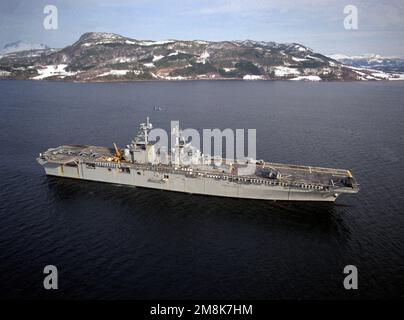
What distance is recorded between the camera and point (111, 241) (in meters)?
47.2

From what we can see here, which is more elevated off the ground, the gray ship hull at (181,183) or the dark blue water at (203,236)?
the gray ship hull at (181,183)

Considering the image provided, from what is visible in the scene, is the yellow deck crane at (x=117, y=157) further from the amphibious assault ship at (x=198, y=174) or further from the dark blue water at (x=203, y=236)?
the dark blue water at (x=203, y=236)

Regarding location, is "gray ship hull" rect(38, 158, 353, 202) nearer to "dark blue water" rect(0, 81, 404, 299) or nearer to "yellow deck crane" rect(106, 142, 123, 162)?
"dark blue water" rect(0, 81, 404, 299)

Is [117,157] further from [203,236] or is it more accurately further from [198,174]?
[203,236]

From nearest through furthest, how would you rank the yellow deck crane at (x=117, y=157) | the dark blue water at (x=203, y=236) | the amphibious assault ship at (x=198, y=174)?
the dark blue water at (x=203, y=236)
the amphibious assault ship at (x=198, y=174)
the yellow deck crane at (x=117, y=157)

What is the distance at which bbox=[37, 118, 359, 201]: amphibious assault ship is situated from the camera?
5847cm

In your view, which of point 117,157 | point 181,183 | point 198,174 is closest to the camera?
point 198,174

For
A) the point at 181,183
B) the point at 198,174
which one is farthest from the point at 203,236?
the point at 181,183

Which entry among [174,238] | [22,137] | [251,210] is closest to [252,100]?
[22,137]

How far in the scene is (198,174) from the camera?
202 ft

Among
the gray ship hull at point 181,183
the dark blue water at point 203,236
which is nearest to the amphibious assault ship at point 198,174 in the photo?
the gray ship hull at point 181,183

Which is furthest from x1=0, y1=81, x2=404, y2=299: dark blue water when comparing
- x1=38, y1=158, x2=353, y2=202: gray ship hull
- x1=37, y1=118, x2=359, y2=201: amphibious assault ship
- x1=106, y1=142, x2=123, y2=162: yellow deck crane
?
x1=106, y1=142, x2=123, y2=162: yellow deck crane

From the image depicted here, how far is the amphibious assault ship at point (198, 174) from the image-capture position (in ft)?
192

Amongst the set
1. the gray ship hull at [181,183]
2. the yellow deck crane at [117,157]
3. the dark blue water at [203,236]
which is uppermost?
the yellow deck crane at [117,157]
